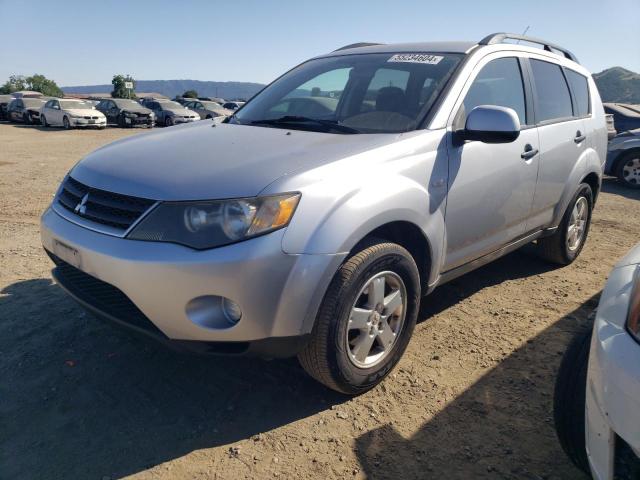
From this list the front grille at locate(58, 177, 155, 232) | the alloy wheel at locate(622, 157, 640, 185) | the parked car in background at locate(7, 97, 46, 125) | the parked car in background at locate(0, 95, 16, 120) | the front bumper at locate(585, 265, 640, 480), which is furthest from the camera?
the parked car in background at locate(0, 95, 16, 120)

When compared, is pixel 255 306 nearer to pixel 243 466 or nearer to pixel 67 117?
pixel 243 466

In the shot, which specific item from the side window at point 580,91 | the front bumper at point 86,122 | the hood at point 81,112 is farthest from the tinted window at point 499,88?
the hood at point 81,112

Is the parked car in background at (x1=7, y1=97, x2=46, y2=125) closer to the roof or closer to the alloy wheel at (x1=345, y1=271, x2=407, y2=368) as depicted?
the roof

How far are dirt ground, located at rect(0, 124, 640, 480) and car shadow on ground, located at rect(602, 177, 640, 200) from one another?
6019 millimetres

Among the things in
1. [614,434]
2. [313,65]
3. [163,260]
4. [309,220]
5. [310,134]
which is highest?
[313,65]

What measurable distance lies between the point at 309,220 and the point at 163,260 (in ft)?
2.04

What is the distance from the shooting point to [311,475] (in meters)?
2.08

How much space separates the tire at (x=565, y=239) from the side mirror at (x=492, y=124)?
6.02 ft

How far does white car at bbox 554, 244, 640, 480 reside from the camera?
1.42 metres

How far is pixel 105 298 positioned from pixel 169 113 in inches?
958

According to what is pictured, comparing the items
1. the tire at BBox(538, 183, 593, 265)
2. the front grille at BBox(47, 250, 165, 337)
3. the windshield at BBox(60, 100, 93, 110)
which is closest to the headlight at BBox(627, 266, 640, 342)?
the front grille at BBox(47, 250, 165, 337)

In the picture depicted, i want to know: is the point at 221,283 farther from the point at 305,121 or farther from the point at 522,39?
the point at 522,39

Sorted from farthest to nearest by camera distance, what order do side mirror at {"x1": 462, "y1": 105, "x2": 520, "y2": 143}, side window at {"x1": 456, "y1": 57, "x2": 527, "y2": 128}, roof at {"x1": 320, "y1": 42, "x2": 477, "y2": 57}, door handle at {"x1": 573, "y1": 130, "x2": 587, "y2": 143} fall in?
1. door handle at {"x1": 573, "y1": 130, "x2": 587, "y2": 143}
2. roof at {"x1": 320, "y1": 42, "x2": 477, "y2": 57}
3. side window at {"x1": 456, "y1": 57, "x2": 527, "y2": 128}
4. side mirror at {"x1": 462, "y1": 105, "x2": 520, "y2": 143}

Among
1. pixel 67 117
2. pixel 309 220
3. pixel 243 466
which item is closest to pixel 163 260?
pixel 309 220
